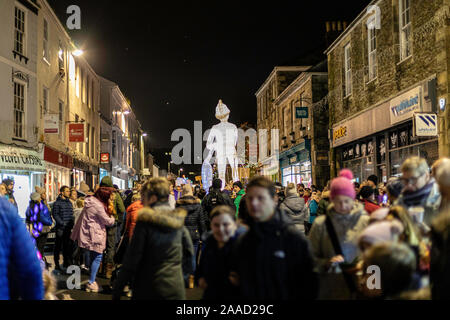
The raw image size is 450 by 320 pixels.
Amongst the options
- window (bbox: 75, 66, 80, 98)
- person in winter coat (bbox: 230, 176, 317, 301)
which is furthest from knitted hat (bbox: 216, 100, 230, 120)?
person in winter coat (bbox: 230, 176, 317, 301)

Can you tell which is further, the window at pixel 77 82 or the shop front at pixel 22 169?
the window at pixel 77 82

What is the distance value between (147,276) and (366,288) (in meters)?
1.88

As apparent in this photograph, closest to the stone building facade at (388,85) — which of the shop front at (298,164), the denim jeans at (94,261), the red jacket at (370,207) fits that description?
the shop front at (298,164)

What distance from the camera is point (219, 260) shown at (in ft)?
13.1

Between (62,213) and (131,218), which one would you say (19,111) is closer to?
(62,213)

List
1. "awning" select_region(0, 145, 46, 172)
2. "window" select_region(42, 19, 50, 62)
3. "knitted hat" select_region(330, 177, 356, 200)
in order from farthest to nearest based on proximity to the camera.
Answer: "window" select_region(42, 19, 50, 62) → "awning" select_region(0, 145, 46, 172) → "knitted hat" select_region(330, 177, 356, 200)

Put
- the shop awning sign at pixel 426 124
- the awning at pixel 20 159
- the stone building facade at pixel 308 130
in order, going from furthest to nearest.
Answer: the stone building facade at pixel 308 130
the awning at pixel 20 159
the shop awning sign at pixel 426 124

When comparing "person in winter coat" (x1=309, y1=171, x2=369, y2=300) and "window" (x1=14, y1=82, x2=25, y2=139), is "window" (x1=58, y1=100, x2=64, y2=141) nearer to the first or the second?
"window" (x1=14, y1=82, x2=25, y2=139)

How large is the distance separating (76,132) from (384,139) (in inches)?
581

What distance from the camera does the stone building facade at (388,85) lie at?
13.8 meters

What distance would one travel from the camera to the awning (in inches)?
715

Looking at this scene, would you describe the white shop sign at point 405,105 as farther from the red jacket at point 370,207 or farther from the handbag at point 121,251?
the handbag at point 121,251

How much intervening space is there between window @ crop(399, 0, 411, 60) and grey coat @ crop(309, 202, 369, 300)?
41.9 ft

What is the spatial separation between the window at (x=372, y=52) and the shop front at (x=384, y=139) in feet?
4.57
